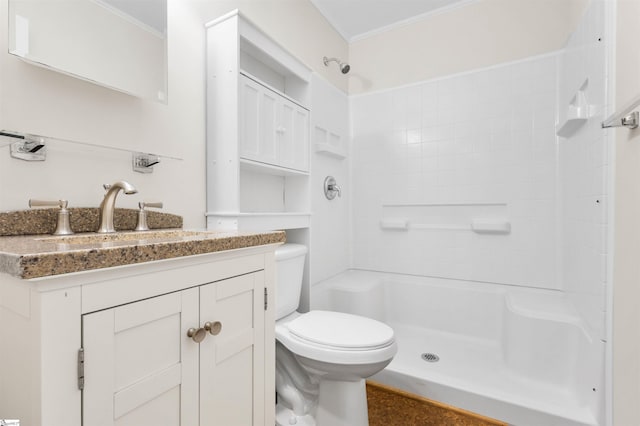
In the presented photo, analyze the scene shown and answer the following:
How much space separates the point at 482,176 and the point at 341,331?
1.60 m

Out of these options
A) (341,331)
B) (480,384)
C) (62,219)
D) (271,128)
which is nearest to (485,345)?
(480,384)

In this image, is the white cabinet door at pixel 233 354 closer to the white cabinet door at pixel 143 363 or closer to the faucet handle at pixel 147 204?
the white cabinet door at pixel 143 363

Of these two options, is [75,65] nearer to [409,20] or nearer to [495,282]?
[409,20]

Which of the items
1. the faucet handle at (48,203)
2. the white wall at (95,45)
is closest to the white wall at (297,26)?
the white wall at (95,45)

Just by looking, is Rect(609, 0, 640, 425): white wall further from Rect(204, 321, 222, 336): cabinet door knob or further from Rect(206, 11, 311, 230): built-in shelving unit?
Rect(206, 11, 311, 230): built-in shelving unit

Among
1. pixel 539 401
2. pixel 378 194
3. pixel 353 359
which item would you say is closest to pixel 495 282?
pixel 539 401

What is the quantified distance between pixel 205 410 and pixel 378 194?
2114 mm

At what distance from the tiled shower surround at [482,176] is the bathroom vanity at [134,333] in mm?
1619

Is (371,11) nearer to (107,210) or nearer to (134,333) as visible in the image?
(107,210)

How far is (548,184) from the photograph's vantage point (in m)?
2.03

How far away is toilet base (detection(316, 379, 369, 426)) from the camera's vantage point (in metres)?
1.29

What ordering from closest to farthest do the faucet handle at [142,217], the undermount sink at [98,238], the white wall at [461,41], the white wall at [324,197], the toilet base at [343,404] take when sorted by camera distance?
the undermount sink at [98,238] < the faucet handle at [142,217] < the toilet base at [343,404] < the white wall at [461,41] < the white wall at [324,197]

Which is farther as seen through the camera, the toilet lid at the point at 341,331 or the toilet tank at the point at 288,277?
the toilet tank at the point at 288,277

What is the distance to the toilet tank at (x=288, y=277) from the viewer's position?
1504 mm
